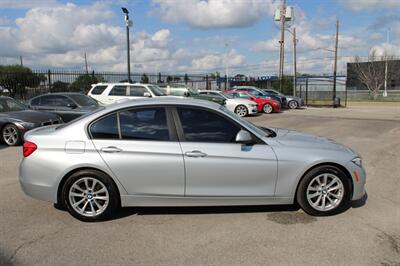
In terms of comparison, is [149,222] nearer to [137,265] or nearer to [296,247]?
[137,265]

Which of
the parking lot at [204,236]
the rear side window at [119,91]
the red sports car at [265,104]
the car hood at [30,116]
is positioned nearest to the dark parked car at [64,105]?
the car hood at [30,116]

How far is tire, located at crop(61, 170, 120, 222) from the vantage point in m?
4.56

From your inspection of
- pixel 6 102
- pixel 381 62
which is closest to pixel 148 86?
pixel 6 102

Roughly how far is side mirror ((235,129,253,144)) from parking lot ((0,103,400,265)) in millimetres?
974

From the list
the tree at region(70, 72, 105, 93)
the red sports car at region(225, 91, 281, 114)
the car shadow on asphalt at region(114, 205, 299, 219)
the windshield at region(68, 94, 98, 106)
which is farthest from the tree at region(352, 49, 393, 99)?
the car shadow on asphalt at region(114, 205, 299, 219)

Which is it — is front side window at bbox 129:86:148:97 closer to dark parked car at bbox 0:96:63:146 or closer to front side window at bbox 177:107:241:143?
dark parked car at bbox 0:96:63:146

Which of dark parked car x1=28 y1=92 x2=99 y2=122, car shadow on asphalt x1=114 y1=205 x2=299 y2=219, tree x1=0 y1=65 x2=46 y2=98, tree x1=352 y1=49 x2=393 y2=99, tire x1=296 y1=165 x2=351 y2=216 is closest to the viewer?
tire x1=296 y1=165 x2=351 y2=216

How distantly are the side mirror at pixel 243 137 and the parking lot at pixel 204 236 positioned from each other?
38.3 inches

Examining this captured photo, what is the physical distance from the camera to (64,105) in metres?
12.8

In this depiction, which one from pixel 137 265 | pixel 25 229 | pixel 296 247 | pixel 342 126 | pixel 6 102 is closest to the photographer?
pixel 137 265

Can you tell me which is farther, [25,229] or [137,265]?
[25,229]

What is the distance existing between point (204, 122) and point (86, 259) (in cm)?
204

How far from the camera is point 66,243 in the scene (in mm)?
4039

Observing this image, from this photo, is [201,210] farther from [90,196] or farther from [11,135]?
[11,135]
